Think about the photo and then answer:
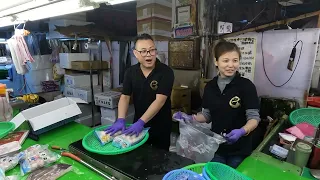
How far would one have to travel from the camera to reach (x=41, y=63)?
500cm

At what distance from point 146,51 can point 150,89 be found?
35cm

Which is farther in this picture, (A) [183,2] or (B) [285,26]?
(A) [183,2]

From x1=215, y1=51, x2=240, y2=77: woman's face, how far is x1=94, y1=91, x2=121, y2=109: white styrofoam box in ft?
8.53

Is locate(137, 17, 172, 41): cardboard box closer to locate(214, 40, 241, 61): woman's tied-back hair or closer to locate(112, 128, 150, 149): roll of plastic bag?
locate(214, 40, 241, 61): woman's tied-back hair

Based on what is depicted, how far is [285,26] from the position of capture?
8.84 ft

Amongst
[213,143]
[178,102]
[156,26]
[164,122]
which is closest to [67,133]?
[164,122]

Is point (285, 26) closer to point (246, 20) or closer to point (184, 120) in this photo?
point (246, 20)

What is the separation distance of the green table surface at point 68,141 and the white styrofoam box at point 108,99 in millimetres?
1849

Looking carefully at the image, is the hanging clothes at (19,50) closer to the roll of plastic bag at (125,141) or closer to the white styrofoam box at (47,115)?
the white styrofoam box at (47,115)

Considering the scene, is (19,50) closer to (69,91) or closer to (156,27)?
(69,91)

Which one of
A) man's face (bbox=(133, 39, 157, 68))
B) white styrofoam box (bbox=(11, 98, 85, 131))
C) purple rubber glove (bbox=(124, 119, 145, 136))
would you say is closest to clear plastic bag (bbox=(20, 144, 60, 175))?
white styrofoam box (bbox=(11, 98, 85, 131))

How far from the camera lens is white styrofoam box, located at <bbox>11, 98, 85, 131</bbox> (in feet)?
5.07

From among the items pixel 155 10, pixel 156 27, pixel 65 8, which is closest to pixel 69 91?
pixel 156 27

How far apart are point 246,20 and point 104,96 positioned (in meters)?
2.71
